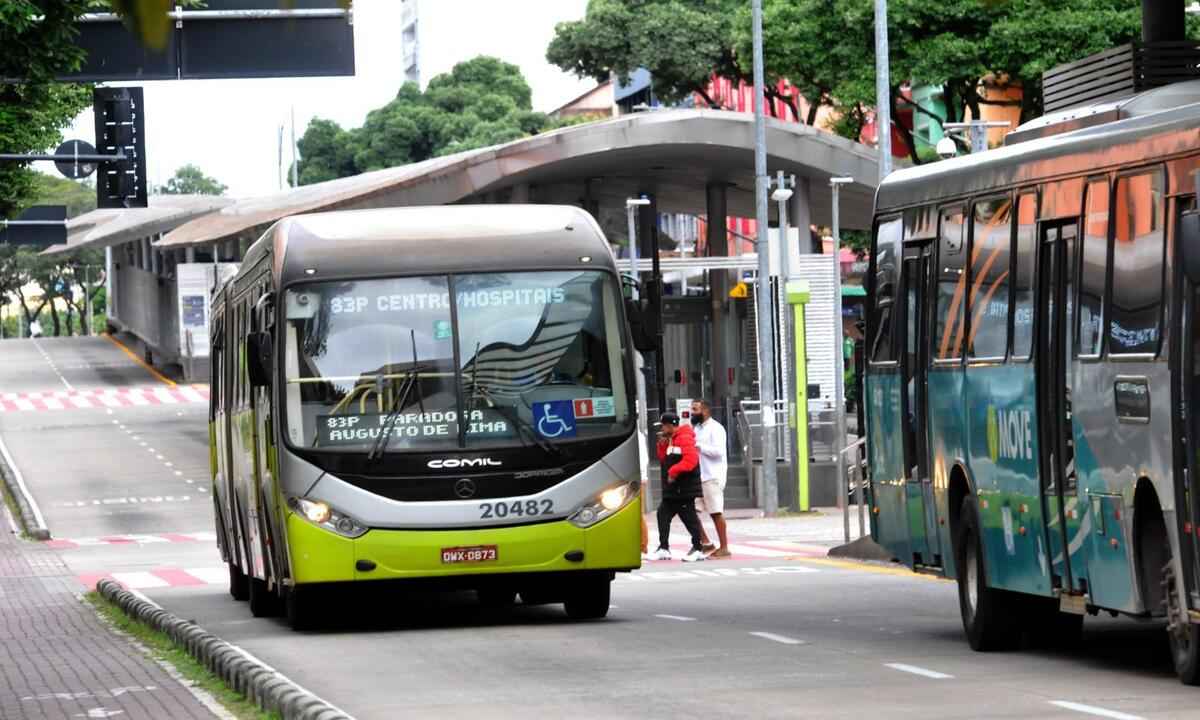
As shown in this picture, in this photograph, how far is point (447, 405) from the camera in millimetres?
16375

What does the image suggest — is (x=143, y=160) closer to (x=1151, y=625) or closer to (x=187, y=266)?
(x=1151, y=625)

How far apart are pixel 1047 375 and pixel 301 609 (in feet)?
23.0

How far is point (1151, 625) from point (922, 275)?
3.09m

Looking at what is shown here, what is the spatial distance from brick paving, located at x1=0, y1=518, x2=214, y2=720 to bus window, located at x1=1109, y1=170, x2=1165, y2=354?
503 centimetres

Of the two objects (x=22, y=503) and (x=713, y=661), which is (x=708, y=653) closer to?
(x=713, y=661)

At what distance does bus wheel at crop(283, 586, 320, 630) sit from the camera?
17250 mm

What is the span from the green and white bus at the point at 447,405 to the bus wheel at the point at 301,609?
8 centimetres

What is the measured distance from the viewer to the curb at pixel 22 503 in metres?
39.0

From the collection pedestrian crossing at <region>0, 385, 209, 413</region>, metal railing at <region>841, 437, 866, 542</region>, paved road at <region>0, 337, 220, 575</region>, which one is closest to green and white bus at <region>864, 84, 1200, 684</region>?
metal railing at <region>841, 437, 866, 542</region>

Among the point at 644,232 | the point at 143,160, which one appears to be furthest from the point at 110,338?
the point at 143,160

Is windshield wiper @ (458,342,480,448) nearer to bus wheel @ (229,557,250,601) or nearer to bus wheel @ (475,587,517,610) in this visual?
bus wheel @ (475,587,517,610)

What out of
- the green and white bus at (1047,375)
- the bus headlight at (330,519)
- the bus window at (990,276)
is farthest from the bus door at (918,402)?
the bus headlight at (330,519)

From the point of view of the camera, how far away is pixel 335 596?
685 inches

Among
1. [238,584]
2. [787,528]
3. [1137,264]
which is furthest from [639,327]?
[787,528]
